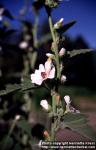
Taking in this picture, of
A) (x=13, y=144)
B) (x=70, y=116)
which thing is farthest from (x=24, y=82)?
(x=13, y=144)

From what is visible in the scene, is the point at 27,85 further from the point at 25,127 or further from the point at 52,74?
the point at 25,127

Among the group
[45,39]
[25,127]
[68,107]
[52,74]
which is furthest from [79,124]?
[45,39]

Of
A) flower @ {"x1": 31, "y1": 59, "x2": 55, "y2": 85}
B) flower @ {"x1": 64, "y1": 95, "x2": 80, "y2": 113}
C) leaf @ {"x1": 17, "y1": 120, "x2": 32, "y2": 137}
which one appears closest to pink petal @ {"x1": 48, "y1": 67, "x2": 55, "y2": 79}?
flower @ {"x1": 31, "y1": 59, "x2": 55, "y2": 85}

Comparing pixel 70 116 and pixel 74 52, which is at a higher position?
pixel 74 52


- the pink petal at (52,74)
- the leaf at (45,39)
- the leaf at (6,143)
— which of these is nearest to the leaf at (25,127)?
the leaf at (6,143)

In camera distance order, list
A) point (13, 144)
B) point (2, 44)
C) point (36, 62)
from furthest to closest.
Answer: point (36, 62) < point (13, 144) < point (2, 44)

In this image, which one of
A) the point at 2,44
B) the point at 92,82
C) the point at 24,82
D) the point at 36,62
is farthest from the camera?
the point at 92,82

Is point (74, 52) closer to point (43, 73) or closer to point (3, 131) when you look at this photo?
point (43, 73)

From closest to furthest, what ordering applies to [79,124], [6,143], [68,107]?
[79,124] < [68,107] < [6,143]

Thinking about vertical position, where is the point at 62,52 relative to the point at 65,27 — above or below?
below
